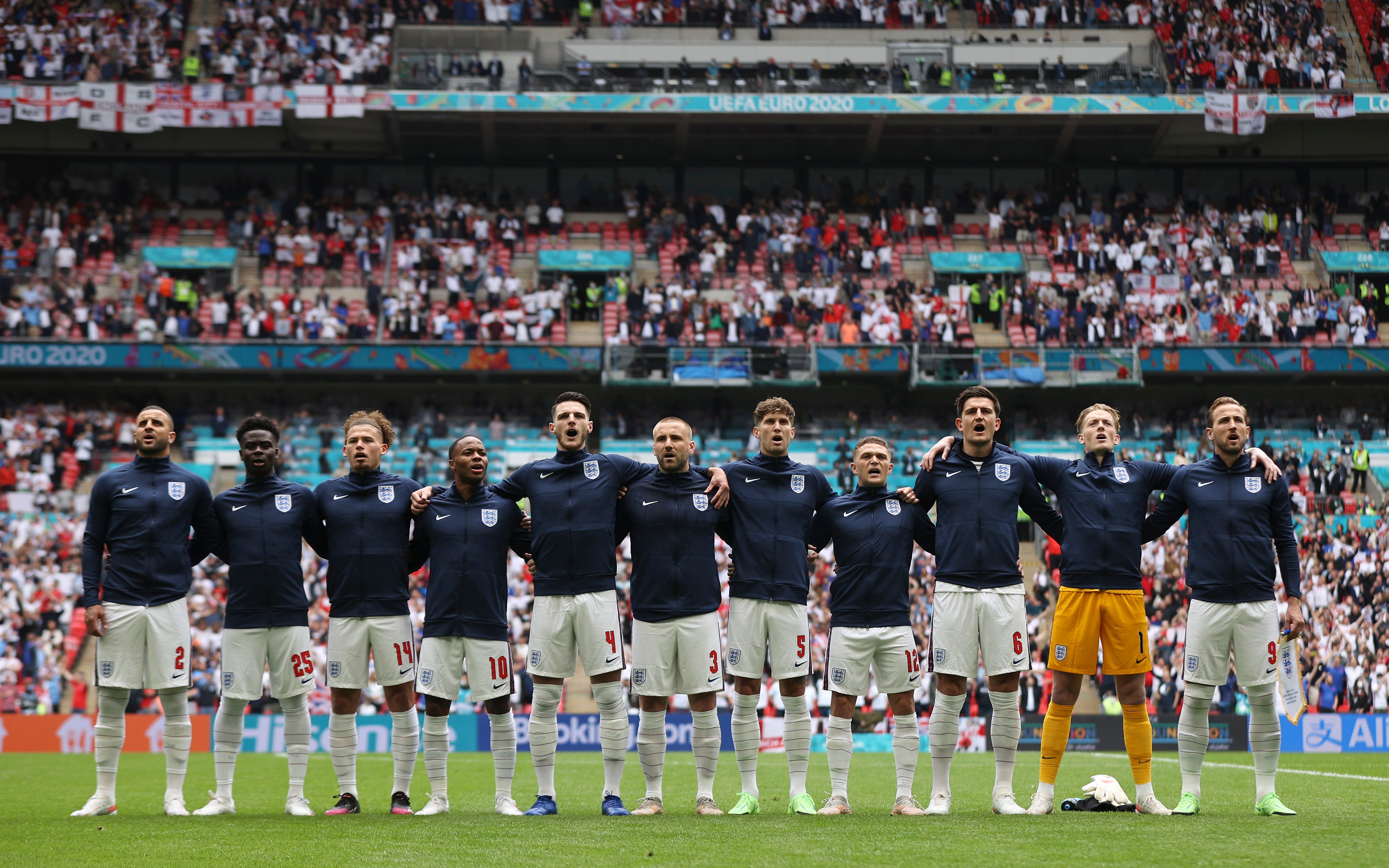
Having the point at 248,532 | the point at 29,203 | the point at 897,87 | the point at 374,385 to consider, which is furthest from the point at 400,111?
the point at 248,532

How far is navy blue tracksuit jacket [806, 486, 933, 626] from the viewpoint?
9000 mm

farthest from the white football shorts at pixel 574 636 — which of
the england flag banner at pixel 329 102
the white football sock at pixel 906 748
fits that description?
the england flag banner at pixel 329 102

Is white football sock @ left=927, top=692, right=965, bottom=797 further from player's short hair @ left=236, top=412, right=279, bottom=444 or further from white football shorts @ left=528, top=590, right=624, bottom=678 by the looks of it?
player's short hair @ left=236, top=412, right=279, bottom=444

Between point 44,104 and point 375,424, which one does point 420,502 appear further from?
point 44,104

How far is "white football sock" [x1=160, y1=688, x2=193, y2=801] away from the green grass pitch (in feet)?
0.83

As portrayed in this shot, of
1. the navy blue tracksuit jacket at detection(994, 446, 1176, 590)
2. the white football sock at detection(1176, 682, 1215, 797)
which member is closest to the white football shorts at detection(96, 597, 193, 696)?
the navy blue tracksuit jacket at detection(994, 446, 1176, 590)

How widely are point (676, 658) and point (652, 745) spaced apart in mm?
598

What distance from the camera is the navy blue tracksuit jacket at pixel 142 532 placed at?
912cm

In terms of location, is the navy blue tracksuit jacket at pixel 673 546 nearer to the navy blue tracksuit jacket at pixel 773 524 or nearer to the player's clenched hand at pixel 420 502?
the navy blue tracksuit jacket at pixel 773 524

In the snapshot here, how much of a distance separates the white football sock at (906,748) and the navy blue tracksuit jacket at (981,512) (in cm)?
97

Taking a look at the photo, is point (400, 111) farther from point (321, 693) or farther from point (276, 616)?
point (276, 616)

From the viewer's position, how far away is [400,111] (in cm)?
3481

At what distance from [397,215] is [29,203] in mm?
9931

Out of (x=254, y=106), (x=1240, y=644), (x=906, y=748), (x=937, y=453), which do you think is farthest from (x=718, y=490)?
(x=254, y=106)
